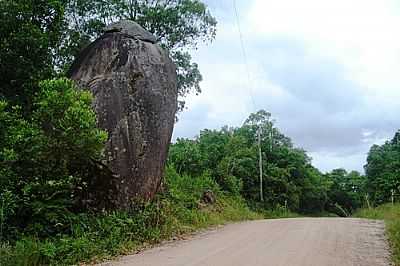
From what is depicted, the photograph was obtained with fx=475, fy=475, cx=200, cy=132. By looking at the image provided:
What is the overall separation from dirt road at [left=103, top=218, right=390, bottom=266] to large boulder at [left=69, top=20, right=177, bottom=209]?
233cm

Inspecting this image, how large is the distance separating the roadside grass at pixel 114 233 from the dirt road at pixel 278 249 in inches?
30.7

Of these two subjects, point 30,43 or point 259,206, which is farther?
point 259,206

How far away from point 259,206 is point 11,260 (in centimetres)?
2230

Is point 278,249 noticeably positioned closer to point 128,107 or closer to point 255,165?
point 128,107

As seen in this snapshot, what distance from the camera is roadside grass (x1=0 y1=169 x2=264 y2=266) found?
9.78m

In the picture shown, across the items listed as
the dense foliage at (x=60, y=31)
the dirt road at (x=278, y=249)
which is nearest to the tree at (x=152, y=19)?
the dense foliage at (x=60, y=31)

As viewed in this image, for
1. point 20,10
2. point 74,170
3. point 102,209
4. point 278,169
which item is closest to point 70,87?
point 74,170

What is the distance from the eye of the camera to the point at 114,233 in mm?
11930

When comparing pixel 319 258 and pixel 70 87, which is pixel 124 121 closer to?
pixel 70 87

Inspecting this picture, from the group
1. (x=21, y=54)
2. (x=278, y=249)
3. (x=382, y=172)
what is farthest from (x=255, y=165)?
(x=278, y=249)

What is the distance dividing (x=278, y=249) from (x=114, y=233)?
4.08m

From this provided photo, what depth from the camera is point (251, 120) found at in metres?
37.8

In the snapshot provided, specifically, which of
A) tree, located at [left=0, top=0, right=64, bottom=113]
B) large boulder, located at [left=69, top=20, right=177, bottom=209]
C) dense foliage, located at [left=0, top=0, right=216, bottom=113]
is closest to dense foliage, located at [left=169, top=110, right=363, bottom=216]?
dense foliage, located at [left=0, top=0, right=216, bottom=113]

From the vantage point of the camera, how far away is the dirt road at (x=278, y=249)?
9328 millimetres
